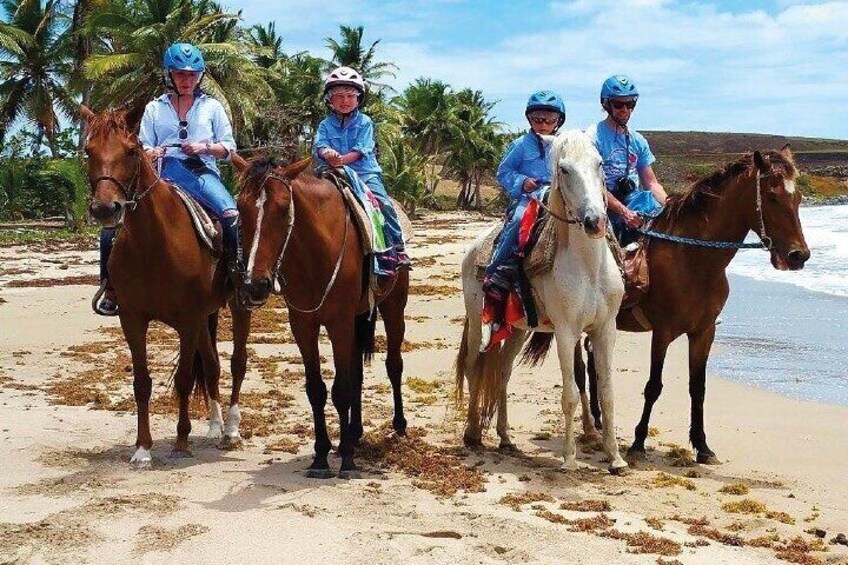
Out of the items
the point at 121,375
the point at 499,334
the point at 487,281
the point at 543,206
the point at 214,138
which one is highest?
the point at 214,138

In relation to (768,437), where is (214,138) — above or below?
above

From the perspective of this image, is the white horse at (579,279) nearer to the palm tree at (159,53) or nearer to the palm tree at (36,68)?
the palm tree at (159,53)

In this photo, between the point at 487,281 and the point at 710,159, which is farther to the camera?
the point at 710,159

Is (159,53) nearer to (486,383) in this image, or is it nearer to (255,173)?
(486,383)

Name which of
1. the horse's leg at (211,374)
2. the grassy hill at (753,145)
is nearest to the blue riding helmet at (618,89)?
the horse's leg at (211,374)

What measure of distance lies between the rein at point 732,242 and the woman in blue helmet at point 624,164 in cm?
20

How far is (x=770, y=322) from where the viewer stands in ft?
44.1

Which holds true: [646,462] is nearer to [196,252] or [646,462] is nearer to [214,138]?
[196,252]

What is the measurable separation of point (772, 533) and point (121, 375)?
652 centimetres

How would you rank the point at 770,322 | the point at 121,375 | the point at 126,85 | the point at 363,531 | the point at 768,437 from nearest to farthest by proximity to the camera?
the point at 363,531 → the point at 768,437 → the point at 121,375 → the point at 770,322 → the point at 126,85

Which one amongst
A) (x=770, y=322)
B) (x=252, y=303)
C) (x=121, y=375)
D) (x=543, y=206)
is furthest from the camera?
(x=770, y=322)

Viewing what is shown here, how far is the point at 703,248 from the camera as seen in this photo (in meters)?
6.45

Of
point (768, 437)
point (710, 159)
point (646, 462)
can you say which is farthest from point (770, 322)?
point (710, 159)

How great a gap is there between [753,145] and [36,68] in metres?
66.9
